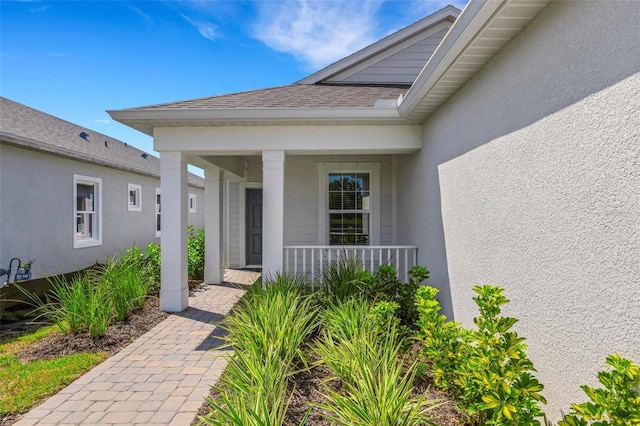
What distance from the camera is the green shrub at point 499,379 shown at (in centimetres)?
190

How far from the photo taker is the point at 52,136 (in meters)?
8.70

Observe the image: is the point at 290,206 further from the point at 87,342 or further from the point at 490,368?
the point at 490,368

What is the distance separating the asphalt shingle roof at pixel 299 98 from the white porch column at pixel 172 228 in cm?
98

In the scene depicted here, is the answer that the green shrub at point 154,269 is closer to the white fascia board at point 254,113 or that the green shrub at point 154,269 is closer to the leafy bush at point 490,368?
the white fascia board at point 254,113

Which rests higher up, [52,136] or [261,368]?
[52,136]

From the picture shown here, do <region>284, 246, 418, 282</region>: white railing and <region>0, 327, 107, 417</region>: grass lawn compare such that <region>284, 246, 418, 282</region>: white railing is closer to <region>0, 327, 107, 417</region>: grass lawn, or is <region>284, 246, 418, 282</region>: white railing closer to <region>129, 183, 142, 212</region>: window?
<region>0, 327, 107, 417</region>: grass lawn

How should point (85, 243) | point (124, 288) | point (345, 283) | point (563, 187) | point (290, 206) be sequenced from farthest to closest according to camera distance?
point (85, 243) → point (290, 206) → point (124, 288) → point (345, 283) → point (563, 187)

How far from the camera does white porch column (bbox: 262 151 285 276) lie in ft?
18.3

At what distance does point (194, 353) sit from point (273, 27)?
20.5 feet

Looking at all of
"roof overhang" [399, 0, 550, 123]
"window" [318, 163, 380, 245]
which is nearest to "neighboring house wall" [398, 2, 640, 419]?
"roof overhang" [399, 0, 550, 123]

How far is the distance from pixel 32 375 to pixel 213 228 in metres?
4.57

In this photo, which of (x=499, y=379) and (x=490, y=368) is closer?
(x=499, y=379)

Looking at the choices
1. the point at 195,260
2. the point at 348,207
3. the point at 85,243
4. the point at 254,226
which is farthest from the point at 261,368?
the point at 85,243

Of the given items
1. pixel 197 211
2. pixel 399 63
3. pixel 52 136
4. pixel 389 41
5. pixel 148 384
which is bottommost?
pixel 148 384
